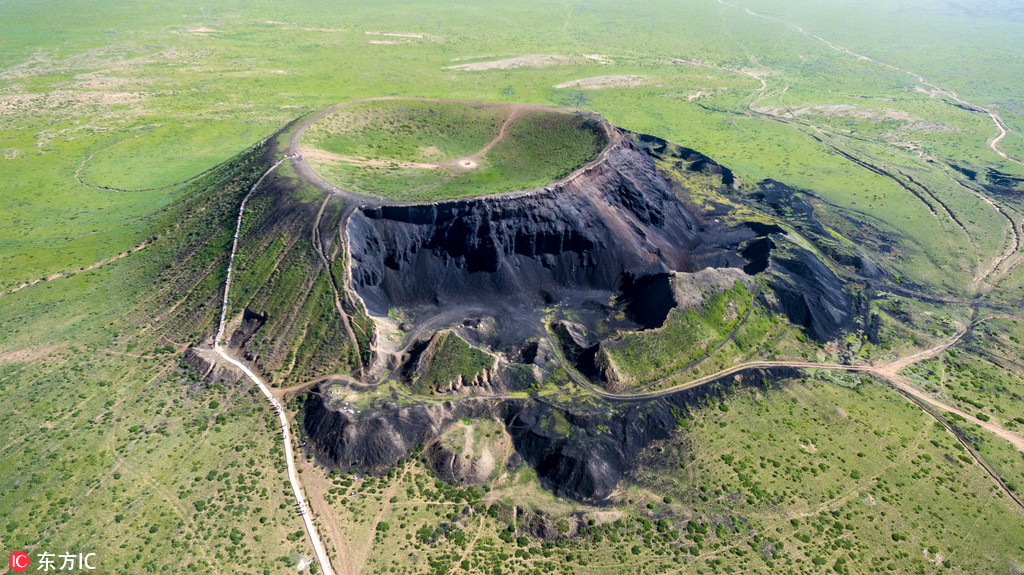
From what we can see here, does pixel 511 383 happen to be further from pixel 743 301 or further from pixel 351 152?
pixel 351 152

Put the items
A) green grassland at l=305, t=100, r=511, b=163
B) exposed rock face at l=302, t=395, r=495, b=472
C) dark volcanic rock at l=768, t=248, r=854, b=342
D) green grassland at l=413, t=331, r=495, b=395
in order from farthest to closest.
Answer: green grassland at l=305, t=100, r=511, b=163 < dark volcanic rock at l=768, t=248, r=854, b=342 < green grassland at l=413, t=331, r=495, b=395 < exposed rock face at l=302, t=395, r=495, b=472

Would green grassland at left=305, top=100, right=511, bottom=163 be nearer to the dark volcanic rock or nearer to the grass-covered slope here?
the grass-covered slope

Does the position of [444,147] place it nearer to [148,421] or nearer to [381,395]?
[381,395]

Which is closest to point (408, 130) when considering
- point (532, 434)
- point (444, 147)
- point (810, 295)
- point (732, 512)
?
point (444, 147)

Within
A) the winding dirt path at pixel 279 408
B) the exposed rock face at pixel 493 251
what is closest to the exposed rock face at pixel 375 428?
the winding dirt path at pixel 279 408

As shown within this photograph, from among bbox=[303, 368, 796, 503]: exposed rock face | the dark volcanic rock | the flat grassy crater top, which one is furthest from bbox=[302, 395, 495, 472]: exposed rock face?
the dark volcanic rock
